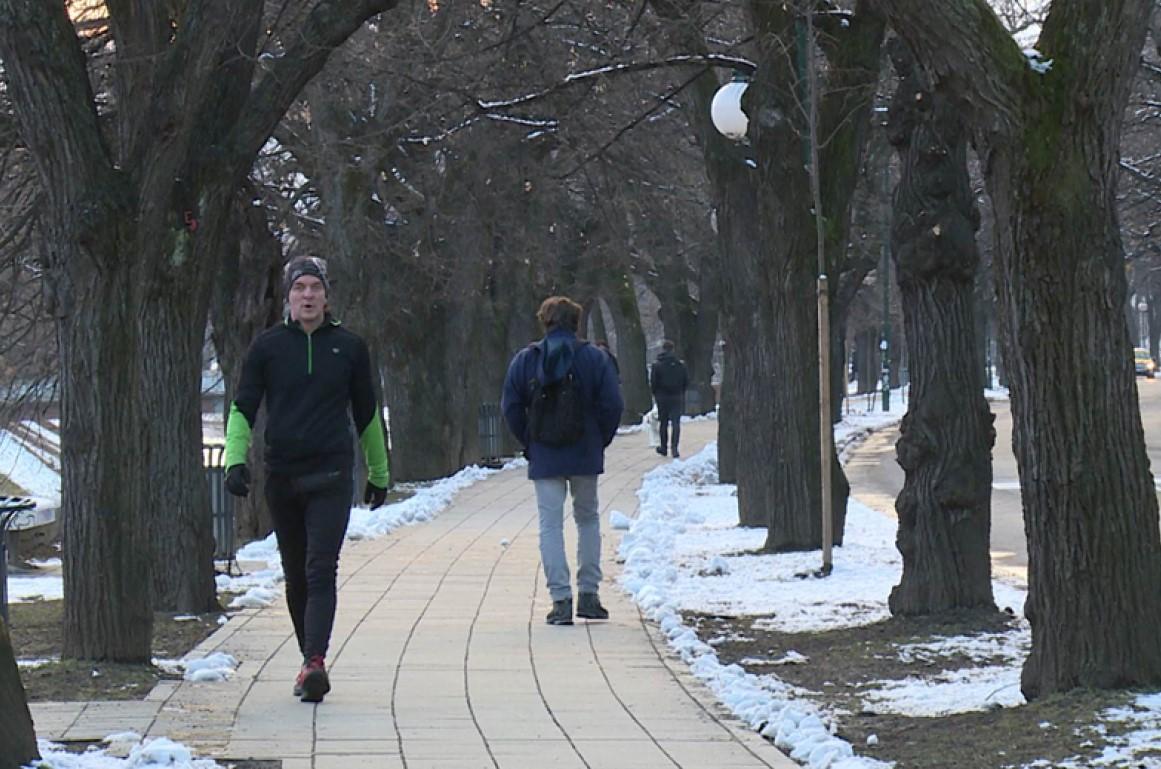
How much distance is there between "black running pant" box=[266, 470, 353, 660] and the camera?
830 centimetres

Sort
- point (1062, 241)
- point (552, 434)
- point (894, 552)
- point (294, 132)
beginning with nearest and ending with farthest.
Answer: point (1062, 241) → point (552, 434) → point (894, 552) → point (294, 132)

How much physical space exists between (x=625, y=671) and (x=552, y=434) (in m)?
2.37

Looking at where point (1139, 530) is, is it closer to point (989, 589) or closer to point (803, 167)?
point (989, 589)

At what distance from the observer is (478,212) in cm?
2684

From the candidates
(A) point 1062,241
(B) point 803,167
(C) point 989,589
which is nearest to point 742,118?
(B) point 803,167

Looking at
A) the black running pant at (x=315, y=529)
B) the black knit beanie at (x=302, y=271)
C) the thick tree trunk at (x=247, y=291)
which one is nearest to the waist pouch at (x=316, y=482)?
the black running pant at (x=315, y=529)

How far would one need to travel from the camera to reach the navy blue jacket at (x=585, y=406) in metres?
11.5

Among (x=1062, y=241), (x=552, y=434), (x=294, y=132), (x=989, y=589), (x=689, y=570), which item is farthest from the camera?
(x=294, y=132)

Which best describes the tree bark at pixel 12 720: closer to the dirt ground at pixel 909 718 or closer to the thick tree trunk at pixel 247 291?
the dirt ground at pixel 909 718

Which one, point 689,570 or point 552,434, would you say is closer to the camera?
point 552,434

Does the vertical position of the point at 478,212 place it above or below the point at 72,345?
above

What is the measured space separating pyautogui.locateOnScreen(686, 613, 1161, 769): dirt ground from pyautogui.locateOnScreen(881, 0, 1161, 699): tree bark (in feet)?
1.12

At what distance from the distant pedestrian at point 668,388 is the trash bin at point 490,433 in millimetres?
2805

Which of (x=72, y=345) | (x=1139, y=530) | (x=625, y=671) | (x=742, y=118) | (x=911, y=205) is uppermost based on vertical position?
(x=742, y=118)
